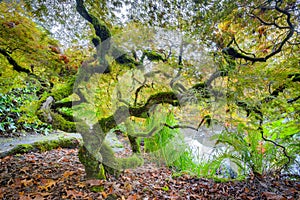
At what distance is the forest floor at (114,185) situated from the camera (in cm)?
155

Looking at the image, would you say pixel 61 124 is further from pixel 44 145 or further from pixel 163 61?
pixel 44 145

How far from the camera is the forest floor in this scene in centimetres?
155

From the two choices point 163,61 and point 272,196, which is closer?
point 272,196

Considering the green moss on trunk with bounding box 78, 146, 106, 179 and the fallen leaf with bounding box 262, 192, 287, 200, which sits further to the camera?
the green moss on trunk with bounding box 78, 146, 106, 179

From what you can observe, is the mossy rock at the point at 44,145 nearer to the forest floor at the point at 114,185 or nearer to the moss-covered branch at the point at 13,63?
the forest floor at the point at 114,185

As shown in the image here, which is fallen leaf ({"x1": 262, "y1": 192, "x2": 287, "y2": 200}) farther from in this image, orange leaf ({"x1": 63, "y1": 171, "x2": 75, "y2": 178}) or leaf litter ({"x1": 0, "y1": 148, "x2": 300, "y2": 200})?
orange leaf ({"x1": 63, "y1": 171, "x2": 75, "y2": 178})

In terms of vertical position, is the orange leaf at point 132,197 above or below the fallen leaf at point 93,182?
below

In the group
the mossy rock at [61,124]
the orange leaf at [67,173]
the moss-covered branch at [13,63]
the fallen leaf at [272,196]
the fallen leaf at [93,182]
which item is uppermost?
the moss-covered branch at [13,63]

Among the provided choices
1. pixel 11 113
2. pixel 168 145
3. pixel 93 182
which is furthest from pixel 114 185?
pixel 11 113

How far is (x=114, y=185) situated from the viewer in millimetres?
1710

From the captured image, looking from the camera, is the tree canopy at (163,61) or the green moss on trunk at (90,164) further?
the green moss on trunk at (90,164)

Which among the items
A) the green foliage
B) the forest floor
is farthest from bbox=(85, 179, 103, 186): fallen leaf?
the green foliage

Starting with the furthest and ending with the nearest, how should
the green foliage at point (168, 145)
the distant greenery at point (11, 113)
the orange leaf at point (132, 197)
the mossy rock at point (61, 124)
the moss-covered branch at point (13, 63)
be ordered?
1. the distant greenery at point (11, 113)
2. the green foliage at point (168, 145)
3. the moss-covered branch at point (13, 63)
4. the orange leaf at point (132, 197)
5. the mossy rock at point (61, 124)

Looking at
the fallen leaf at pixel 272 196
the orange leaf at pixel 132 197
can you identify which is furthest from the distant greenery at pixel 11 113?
the fallen leaf at pixel 272 196
